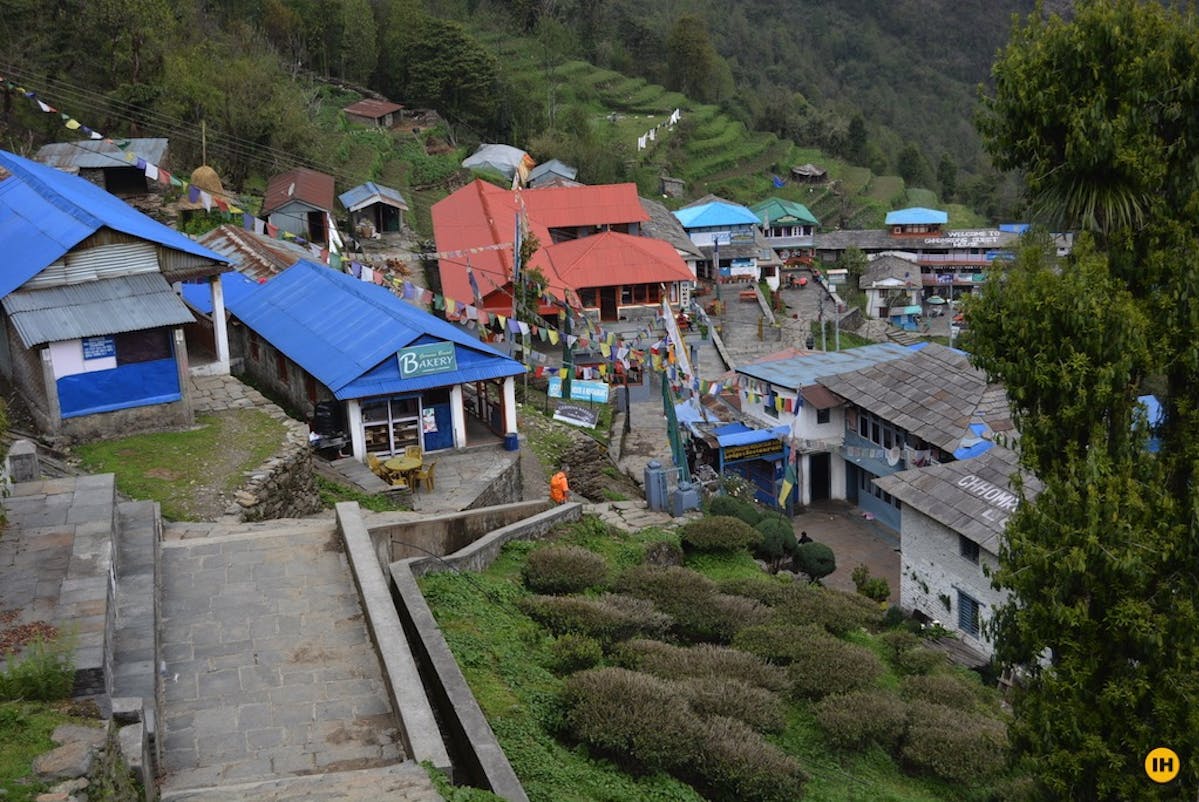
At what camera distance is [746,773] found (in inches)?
400

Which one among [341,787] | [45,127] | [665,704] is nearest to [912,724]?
[665,704]

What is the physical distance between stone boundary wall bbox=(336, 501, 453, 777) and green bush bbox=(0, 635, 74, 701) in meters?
2.37

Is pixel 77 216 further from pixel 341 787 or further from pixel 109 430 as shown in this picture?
pixel 341 787

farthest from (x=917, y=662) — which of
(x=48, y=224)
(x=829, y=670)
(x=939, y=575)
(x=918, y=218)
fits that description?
(x=918, y=218)

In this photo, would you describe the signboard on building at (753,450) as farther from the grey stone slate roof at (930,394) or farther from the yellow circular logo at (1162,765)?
the yellow circular logo at (1162,765)

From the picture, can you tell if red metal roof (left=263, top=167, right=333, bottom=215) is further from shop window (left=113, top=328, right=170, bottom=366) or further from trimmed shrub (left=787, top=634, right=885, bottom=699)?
trimmed shrub (left=787, top=634, right=885, bottom=699)

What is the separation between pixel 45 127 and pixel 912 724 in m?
36.9

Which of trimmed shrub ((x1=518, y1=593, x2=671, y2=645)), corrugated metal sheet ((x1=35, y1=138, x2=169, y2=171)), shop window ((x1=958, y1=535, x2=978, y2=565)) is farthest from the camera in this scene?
corrugated metal sheet ((x1=35, y1=138, x2=169, y2=171))

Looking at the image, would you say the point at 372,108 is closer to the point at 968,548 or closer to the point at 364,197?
the point at 364,197

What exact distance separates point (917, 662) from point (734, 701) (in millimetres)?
4389

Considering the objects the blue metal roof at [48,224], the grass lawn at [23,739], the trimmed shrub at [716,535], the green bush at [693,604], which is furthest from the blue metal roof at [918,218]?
the grass lawn at [23,739]

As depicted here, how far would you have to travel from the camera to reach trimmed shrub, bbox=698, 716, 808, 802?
1016 centimetres

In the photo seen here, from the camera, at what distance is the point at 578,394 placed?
1075 inches

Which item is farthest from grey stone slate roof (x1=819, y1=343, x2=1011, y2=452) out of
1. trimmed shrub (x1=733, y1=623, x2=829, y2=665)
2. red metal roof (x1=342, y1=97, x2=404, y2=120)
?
red metal roof (x1=342, y1=97, x2=404, y2=120)
